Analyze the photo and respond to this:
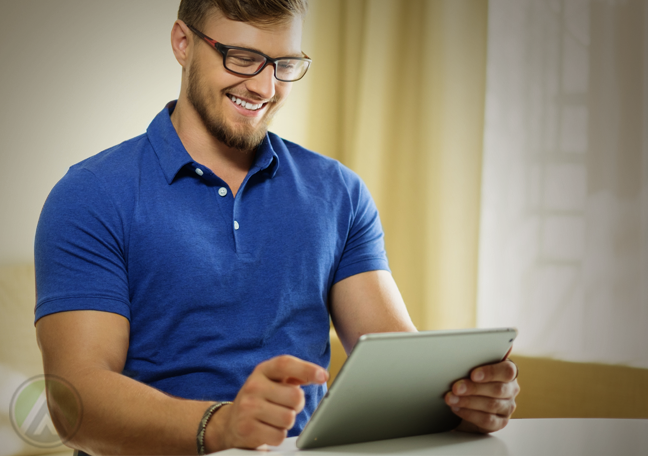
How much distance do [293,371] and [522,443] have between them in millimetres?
316

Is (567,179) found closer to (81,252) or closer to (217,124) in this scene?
(217,124)

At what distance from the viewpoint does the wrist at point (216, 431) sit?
29.5 inches

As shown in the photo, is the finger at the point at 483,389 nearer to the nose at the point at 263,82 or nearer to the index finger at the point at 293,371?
the index finger at the point at 293,371

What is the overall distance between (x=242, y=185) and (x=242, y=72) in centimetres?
24

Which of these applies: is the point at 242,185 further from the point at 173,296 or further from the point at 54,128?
the point at 54,128

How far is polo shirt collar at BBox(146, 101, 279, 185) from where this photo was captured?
1136mm

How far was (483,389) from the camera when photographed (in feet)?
2.47

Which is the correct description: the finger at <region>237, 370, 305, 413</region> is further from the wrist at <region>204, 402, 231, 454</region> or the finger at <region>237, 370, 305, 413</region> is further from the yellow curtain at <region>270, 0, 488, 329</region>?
the yellow curtain at <region>270, 0, 488, 329</region>

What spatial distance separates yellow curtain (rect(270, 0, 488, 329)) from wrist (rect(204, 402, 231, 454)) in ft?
4.49

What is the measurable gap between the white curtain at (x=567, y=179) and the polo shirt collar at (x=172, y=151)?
3.25ft

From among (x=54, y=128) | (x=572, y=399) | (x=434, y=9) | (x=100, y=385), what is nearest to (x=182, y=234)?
(x=100, y=385)

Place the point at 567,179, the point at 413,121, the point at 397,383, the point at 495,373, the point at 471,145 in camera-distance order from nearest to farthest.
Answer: the point at 397,383, the point at 495,373, the point at 567,179, the point at 471,145, the point at 413,121

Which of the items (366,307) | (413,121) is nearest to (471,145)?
(413,121)

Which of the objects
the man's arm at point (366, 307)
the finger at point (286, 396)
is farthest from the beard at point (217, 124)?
the finger at point (286, 396)
